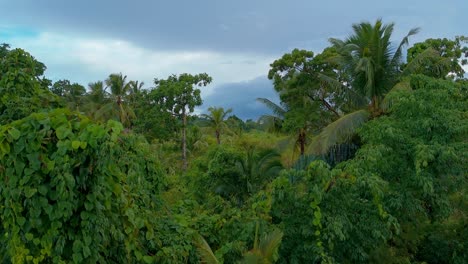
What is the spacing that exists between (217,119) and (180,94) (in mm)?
4180

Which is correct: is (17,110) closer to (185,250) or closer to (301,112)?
(185,250)

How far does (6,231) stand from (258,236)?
3.04 metres

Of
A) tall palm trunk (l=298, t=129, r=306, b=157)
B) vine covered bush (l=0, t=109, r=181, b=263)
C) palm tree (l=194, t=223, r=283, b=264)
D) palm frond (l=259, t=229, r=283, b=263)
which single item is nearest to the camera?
vine covered bush (l=0, t=109, r=181, b=263)

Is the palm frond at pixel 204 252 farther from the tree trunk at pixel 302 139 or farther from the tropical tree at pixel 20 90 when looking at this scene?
the tree trunk at pixel 302 139

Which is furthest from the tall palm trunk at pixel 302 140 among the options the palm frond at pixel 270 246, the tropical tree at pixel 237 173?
the palm frond at pixel 270 246

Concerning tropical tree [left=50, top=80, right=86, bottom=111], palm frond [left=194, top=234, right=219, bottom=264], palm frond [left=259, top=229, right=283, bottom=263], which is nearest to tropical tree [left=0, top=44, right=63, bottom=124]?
palm frond [left=194, top=234, right=219, bottom=264]

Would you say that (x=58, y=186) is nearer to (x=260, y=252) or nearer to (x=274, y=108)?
(x=260, y=252)

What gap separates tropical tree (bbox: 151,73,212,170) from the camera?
83.0 ft

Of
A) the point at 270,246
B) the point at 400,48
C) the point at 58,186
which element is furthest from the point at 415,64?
the point at 58,186

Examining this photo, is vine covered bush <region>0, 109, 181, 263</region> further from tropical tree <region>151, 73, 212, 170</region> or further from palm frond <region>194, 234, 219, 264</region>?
tropical tree <region>151, 73, 212, 170</region>

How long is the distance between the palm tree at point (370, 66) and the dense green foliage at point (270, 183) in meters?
0.04

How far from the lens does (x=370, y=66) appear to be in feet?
43.1

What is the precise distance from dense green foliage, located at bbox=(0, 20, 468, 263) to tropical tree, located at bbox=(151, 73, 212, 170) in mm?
10897

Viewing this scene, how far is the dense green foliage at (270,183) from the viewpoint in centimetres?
414
